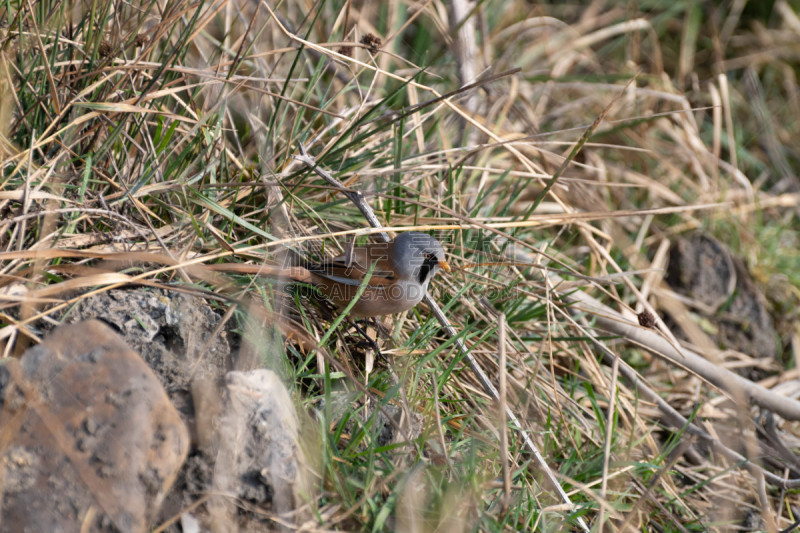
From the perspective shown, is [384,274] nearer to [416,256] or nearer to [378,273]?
[378,273]

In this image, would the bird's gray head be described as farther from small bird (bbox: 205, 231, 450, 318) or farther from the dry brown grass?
the dry brown grass

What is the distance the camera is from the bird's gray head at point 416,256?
3.32 m

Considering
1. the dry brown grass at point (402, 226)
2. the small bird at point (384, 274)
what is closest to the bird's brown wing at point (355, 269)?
the small bird at point (384, 274)

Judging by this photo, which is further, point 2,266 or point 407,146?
point 407,146

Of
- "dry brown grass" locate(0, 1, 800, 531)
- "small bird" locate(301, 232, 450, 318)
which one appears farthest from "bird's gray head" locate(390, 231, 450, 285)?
"dry brown grass" locate(0, 1, 800, 531)

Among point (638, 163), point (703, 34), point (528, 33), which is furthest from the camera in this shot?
point (703, 34)

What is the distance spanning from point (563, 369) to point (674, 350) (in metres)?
0.76

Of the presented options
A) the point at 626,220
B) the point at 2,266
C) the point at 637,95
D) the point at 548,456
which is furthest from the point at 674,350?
the point at 2,266

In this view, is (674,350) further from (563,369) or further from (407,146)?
(407,146)

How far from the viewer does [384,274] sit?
3277 millimetres

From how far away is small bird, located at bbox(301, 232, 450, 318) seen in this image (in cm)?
319

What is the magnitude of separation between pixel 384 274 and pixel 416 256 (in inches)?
8.0

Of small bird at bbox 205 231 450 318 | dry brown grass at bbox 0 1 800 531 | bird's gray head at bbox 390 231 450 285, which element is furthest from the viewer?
bird's gray head at bbox 390 231 450 285

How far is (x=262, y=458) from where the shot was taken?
234 centimetres
